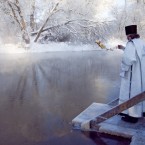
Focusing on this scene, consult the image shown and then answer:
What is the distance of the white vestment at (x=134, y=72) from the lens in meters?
5.76

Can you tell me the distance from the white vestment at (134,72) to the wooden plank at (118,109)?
51cm

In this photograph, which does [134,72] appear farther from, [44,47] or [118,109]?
[44,47]

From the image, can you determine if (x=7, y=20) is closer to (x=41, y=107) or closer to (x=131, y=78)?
(x=41, y=107)

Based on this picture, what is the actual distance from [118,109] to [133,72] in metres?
0.88

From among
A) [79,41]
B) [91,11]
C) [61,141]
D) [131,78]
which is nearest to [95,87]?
[131,78]

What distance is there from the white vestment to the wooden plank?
51 cm

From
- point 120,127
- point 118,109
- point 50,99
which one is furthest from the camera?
point 50,99

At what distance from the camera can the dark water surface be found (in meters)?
5.52

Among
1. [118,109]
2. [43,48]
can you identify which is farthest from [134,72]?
[43,48]

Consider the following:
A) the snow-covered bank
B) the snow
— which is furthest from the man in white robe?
the snow-covered bank

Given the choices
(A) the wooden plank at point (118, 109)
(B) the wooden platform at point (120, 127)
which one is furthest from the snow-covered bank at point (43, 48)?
(A) the wooden plank at point (118, 109)

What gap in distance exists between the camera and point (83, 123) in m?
5.87

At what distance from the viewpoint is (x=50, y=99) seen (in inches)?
328

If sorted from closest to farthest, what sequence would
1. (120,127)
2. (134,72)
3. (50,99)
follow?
(120,127) < (134,72) < (50,99)
